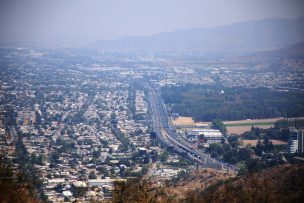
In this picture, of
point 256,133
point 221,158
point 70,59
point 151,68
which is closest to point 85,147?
point 221,158

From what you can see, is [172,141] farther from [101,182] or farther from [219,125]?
[101,182]

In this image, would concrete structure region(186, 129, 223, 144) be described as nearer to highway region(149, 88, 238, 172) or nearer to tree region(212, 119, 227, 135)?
tree region(212, 119, 227, 135)

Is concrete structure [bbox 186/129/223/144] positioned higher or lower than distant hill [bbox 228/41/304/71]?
lower

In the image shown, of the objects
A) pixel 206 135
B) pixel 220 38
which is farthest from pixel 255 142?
pixel 220 38

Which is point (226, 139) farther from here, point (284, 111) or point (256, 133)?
point (284, 111)

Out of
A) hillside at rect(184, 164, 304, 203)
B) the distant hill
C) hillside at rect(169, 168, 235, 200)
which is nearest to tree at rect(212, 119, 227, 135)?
hillside at rect(169, 168, 235, 200)

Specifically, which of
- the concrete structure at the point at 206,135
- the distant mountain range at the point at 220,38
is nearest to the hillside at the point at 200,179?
the concrete structure at the point at 206,135

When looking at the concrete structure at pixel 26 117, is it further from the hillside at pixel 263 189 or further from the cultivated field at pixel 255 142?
the hillside at pixel 263 189
